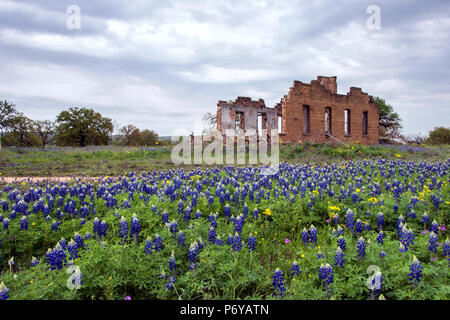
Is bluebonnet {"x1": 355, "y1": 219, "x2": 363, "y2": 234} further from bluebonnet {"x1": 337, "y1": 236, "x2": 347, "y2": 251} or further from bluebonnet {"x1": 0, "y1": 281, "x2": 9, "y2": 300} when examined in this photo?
bluebonnet {"x1": 0, "y1": 281, "x2": 9, "y2": 300}

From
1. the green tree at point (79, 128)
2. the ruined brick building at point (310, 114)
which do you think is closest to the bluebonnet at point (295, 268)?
the ruined brick building at point (310, 114)

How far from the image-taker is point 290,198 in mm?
5160

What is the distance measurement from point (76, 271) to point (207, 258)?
1.20 metres

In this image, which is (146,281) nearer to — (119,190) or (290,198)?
(290,198)

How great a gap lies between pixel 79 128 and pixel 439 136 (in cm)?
5857

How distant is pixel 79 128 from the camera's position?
159 ft

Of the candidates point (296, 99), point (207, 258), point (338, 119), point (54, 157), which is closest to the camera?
point (207, 258)

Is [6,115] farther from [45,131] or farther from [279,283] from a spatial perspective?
[279,283]

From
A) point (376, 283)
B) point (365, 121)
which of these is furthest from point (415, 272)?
point (365, 121)

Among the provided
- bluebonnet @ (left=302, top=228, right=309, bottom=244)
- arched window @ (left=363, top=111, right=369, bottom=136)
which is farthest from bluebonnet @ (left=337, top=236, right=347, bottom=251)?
arched window @ (left=363, top=111, right=369, bottom=136)

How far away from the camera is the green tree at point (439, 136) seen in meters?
46.4
